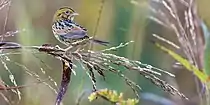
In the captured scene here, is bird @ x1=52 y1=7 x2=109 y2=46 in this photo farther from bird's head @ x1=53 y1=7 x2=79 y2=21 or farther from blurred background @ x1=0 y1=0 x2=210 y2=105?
blurred background @ x1=0 y1=0 x2=210 y2=105

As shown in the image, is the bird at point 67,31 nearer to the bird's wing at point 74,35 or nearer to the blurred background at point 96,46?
the bird's wing at point 74,35

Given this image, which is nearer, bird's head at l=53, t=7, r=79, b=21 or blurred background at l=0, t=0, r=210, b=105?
bird's head at l=53, t=7, r=79, b=21

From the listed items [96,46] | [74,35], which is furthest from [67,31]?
[96,46]

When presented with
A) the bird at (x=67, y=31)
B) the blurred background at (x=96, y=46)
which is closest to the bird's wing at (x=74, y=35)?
the bird at (x=67, y=31)

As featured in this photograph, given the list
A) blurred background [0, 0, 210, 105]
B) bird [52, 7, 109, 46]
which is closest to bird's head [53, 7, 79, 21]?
bird [52, 7, 109, 46]

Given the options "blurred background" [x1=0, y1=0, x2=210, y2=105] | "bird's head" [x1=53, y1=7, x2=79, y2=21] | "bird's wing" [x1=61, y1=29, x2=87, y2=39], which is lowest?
"bird's wing" [x1=61, y1=29, x2=87, y2=39]

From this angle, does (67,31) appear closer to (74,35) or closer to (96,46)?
(74,35)

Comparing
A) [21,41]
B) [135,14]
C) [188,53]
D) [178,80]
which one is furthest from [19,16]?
[178,80]

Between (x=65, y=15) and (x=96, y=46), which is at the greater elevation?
(x=96, y=46)
